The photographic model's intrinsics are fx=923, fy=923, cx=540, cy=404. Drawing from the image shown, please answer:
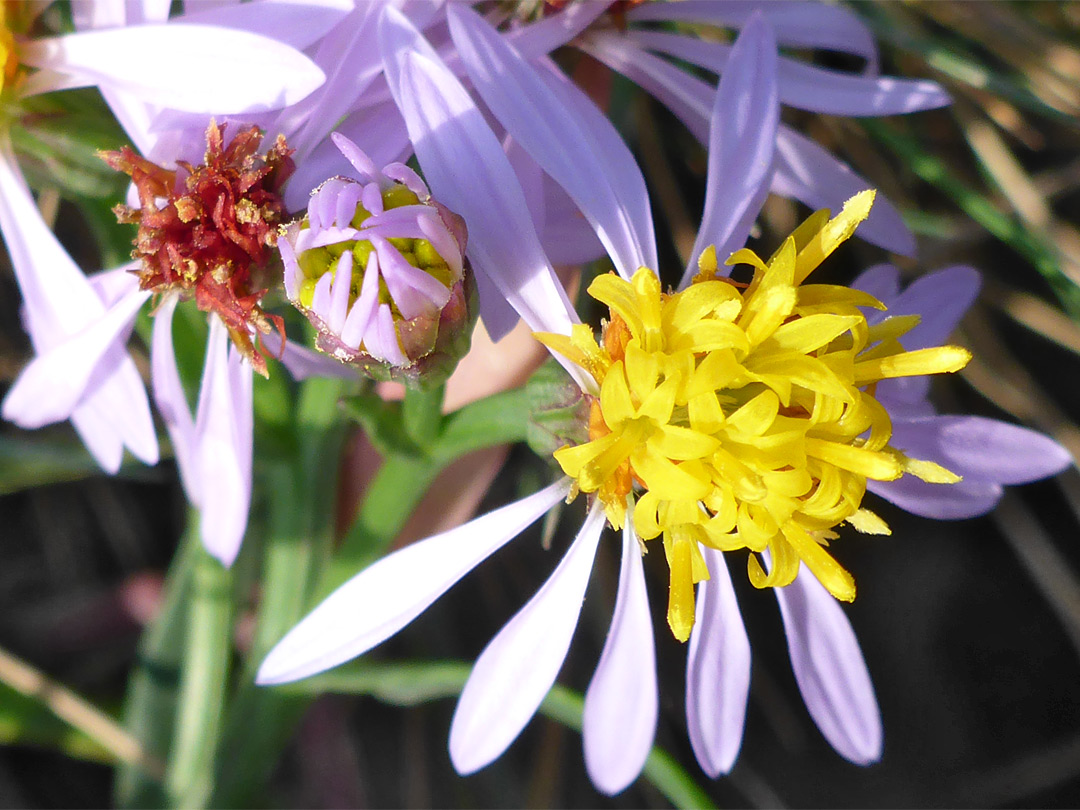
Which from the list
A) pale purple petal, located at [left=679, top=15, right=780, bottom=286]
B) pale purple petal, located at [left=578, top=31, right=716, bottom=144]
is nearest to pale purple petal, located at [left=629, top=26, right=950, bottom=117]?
pale purple petal, located at [left=578, top=31, right=716, bottom=144]

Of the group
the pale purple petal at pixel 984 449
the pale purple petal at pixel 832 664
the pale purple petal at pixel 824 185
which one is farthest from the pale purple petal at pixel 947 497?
the pale purple petal at pixel 824 185

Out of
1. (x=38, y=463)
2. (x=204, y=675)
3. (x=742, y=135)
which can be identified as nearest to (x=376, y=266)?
(x=742, y=135)

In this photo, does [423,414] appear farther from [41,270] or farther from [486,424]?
[41,270]

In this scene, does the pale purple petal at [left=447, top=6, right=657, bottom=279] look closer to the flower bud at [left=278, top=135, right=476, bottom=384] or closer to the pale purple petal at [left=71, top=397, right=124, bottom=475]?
the flower bud at [left=278, top=135, right=476, bottom=384]

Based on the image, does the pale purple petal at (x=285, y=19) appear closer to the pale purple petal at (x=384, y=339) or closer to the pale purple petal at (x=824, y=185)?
the pale purple petal at (x=384, y=339)

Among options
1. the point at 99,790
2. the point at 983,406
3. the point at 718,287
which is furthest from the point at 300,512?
the point at 983,406

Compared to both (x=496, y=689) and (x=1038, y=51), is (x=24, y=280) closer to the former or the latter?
(x=496, y=689)
